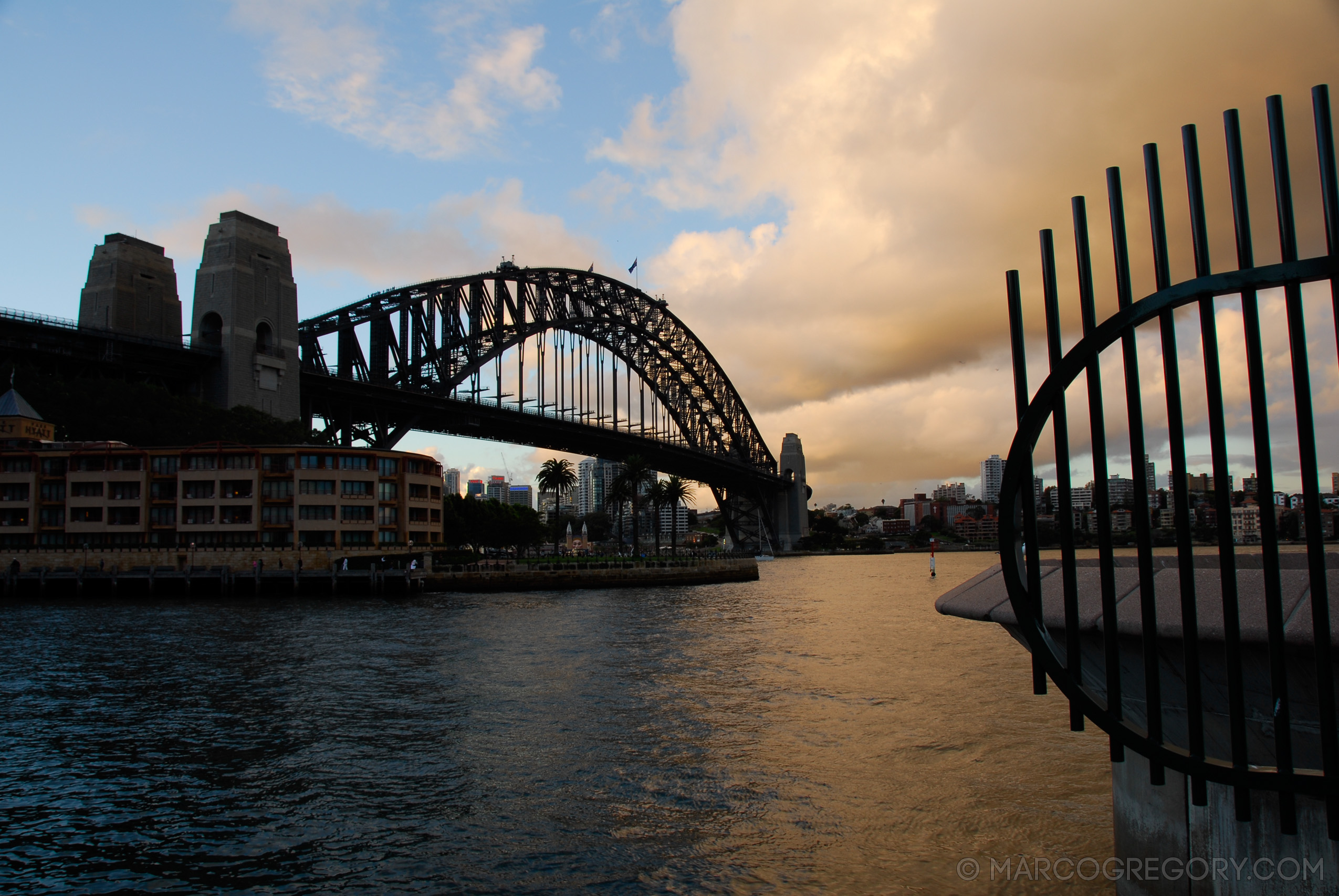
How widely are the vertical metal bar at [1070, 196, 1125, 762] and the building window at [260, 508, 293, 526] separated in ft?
184

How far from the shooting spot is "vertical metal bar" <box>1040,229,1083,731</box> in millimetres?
5055

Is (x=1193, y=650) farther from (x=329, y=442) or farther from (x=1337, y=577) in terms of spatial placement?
(x=329, y=442)

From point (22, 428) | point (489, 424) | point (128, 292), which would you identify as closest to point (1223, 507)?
point (22, 428)

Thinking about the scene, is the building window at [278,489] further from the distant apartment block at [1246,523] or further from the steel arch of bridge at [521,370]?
the distant apartment block at [1246,523]

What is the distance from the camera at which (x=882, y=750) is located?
512 inches

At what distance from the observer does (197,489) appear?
5506cm

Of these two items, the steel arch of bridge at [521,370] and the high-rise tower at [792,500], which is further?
the high-rise tower at [792,500]

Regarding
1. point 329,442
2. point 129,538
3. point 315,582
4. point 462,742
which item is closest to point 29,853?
point 462,742

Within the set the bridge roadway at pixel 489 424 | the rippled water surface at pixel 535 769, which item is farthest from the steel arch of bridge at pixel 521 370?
the rippled water surface at pixel 535 769

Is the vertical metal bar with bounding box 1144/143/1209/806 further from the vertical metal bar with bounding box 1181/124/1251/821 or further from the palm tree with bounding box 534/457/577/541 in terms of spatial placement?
the palm tree with bounding box 534/457/577/541

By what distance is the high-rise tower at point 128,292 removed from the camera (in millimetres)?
63000

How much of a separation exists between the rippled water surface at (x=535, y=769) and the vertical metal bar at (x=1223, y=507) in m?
4.36

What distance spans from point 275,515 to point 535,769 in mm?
48445

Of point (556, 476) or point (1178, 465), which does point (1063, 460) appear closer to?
point (1178, 465)
